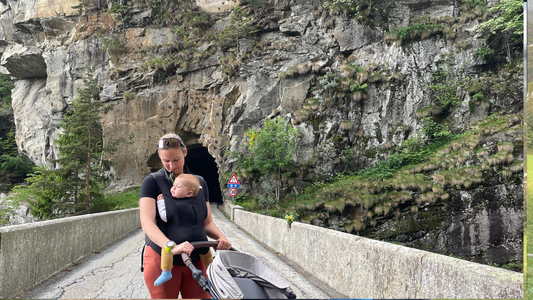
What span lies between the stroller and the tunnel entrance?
34592 mm

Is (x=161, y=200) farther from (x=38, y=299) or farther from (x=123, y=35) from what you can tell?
(x=123, y=35)

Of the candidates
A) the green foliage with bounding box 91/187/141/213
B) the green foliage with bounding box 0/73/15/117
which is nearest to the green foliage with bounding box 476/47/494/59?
the green foliage with bounding box 91/187/141/213

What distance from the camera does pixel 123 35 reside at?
33312 mm

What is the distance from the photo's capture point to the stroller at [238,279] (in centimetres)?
190

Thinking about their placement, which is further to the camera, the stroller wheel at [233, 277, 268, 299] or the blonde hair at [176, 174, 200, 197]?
the blonde hair at [176, 174, 200, 197]

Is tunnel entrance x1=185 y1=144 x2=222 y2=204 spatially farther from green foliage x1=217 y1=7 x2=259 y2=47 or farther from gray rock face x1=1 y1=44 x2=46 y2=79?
gray rock face x1=1 y1=44 x2=46 y2=79

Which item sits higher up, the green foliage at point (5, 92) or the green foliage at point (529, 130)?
the green foliage at point (5, 92)

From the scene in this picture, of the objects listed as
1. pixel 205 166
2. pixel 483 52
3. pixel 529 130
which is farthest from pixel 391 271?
pixel 205 166

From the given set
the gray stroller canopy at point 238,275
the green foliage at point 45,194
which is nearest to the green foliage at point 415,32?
the green foliage at point 45,194

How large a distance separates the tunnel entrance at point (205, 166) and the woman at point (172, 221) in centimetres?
3439

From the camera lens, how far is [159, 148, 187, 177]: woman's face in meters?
2.18

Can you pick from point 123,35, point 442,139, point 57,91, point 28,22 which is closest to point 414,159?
point 442,139

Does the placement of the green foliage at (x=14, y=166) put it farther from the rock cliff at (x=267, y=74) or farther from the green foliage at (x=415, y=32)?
the green foliage at (x=415, y=32)

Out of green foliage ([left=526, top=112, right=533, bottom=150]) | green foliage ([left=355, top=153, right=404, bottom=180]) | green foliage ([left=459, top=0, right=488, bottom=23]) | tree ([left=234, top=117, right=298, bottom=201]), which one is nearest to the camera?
green foliage ([left=526, top=112, right=533, bottom=150])
